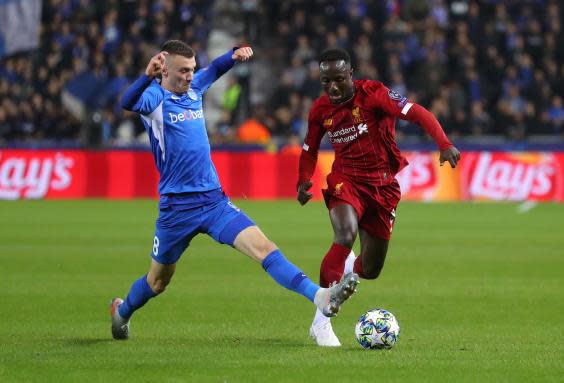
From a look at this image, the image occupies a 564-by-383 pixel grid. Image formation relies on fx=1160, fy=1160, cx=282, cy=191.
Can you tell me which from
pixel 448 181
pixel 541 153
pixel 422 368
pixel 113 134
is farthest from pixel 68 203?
pixel 422 368

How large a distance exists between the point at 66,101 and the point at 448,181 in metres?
10.1

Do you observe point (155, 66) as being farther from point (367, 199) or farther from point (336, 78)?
point (367, 199)

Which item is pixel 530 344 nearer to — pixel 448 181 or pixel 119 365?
pixel 119 365

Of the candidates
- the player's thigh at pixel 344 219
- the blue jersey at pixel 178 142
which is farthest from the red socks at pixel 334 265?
the blue jersey at pixel 178 142

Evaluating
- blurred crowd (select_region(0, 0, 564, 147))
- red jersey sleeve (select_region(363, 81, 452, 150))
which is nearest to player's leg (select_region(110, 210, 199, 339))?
red jersey sleeve (select_region(363, 81, 452, 150))

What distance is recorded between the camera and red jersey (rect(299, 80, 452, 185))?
30.2 ft

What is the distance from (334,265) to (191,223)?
1.14 m

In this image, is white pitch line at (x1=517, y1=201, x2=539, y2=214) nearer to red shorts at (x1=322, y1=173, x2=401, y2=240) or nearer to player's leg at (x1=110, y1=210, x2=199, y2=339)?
red shorts at (x1=322, y1=173, x2=401, y2=240)

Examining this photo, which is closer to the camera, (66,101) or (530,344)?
(530,344)

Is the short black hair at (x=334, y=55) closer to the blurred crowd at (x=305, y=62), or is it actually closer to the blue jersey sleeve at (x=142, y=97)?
the blue jersey sleeve at (x=142, y=97)

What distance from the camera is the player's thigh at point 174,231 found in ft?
27.8

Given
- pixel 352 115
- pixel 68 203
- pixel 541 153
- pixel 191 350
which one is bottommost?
pixel 68 203

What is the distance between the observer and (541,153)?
2452 centimetres

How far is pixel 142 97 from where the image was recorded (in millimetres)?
8281
